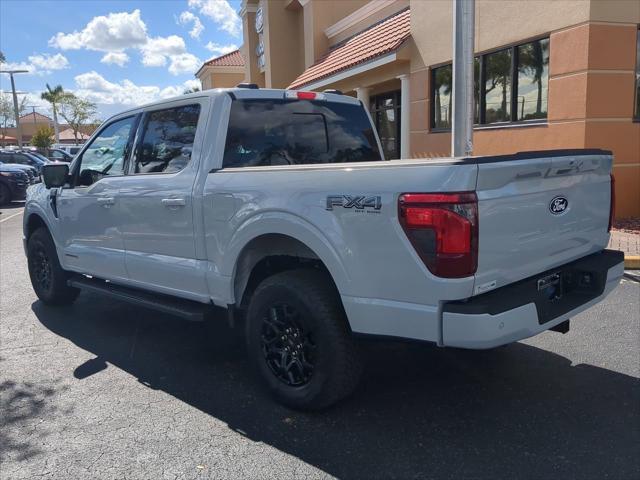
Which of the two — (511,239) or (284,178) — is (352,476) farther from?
(284,178)

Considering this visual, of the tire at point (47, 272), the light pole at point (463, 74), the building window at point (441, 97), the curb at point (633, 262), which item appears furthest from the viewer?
the building window at point (441, 97)

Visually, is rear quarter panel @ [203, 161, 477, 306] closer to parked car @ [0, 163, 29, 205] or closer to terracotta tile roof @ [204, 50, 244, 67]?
parked car @ [0, 163, 29, 205]

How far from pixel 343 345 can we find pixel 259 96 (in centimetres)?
204

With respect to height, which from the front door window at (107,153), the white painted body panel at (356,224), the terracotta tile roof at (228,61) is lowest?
the white painted body panel at (356,224)

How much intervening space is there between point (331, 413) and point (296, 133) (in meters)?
2.13

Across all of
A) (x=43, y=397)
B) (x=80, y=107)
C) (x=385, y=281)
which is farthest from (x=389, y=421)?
(x=80, y=107)

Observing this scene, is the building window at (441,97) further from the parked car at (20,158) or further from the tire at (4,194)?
the parked car at (20,158)

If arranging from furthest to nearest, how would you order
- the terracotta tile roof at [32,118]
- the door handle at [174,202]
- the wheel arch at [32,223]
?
1. the terracotta tile roof at [32,118]
2. the wheel arch at [32,223]
3. the door handle at [174,202]

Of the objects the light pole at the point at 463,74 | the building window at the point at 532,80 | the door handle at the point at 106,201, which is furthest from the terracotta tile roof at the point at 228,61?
the door handle at the point at 106,201

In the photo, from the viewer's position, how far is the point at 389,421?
139 inches

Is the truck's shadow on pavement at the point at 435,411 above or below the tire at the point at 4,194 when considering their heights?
below

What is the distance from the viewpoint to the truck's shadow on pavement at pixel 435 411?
10.0 feet

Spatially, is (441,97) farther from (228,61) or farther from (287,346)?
(228,61)

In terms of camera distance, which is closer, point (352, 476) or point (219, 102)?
point (352, 476)
